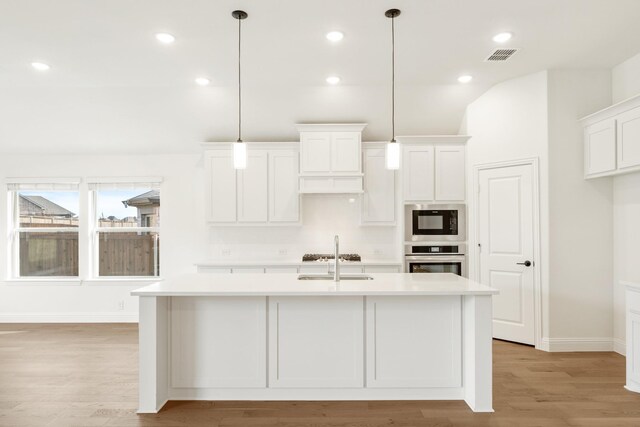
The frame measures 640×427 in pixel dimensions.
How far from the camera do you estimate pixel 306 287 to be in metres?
2.88

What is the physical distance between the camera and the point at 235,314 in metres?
2.99

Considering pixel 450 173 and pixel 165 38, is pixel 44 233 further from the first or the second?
pixel 450 173

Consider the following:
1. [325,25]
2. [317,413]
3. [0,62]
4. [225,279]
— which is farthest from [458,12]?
[0,62]

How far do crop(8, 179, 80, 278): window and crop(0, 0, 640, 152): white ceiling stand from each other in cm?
Answer: 77

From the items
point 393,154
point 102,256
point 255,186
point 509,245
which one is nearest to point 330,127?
point 255,186

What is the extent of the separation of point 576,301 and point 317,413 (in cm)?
300

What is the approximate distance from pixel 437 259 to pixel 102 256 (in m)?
4.69

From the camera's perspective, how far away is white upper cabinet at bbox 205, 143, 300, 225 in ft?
16.9

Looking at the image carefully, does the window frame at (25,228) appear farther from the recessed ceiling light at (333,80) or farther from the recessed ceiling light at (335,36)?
the recessed ceiling light at (335,36)

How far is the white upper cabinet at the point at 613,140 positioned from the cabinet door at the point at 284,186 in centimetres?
324

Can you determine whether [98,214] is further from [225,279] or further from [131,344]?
[225,279]

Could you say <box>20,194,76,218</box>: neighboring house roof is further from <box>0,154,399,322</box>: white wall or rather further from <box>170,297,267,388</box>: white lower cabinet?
<box>170,297,267,388</box>: white lower cabinet

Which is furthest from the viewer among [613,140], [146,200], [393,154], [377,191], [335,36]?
[146,200]

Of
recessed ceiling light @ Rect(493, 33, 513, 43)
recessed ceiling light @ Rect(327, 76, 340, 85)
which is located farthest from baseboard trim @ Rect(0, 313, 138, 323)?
recessed ceiling light @ Rect(493, 33, 513, 43)
